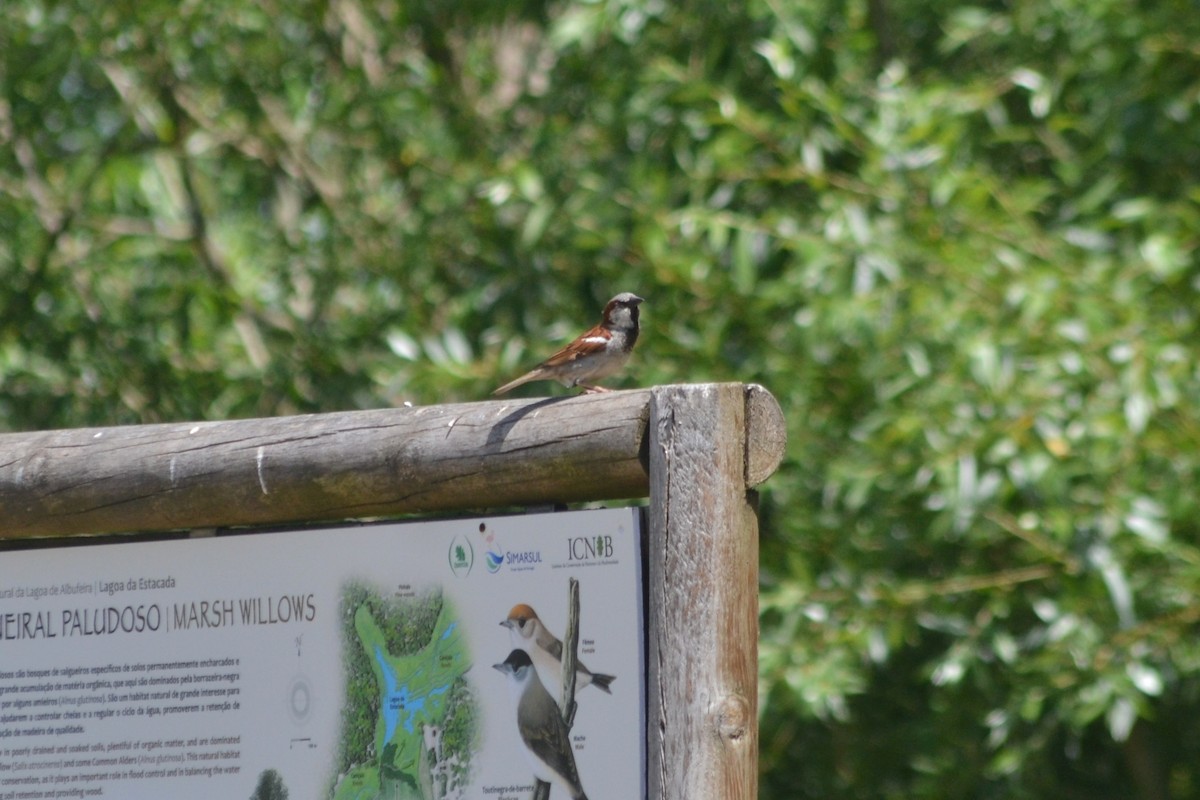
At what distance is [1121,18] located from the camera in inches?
216

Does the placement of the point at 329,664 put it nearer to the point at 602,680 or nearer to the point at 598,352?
the point at 602,680

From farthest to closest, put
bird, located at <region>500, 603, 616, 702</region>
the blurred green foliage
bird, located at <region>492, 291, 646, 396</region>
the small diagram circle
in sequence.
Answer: the blurred green foliage
bird, located at <region>492, 291, 646, 396</region>
the small diagram circle
bird, located at <region>500, 603, 616, 702</region>

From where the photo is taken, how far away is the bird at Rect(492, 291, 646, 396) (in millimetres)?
4027

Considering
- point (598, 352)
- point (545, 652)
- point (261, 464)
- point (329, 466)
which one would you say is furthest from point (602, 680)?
point (598, 352)

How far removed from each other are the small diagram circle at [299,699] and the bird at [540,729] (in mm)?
466

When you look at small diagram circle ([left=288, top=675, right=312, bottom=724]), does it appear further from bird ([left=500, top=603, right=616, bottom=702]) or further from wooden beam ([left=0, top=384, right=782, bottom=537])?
bird ([left=500, top=603, right=616, bottom=702])

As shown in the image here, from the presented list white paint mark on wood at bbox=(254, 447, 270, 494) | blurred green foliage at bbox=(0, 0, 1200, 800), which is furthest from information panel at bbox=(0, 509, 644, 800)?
blurred green foliage at bbox=(0, 0, 1200, 800)

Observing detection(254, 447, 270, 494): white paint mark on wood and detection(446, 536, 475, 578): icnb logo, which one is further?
detection(254, 447, 270, 494): white paint mark on wood

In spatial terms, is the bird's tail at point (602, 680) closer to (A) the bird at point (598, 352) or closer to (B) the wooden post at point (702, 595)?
(B) the wooden post at point (702, 595)

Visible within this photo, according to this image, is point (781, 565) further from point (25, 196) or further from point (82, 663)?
point (25, 196)

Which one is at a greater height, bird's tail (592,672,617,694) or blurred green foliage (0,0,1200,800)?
blurred green foliage (0,0,1200,800)

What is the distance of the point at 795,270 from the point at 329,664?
285cm

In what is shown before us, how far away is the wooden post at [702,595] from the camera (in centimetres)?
256

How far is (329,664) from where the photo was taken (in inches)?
116
